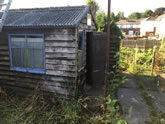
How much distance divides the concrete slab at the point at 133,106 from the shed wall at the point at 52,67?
69.7 inches

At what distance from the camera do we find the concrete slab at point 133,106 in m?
3.88

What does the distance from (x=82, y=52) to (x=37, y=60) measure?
1.78m

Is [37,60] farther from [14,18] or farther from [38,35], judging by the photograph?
[14,18]

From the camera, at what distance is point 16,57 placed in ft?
16.0

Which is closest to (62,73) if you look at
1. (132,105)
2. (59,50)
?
(59,50)

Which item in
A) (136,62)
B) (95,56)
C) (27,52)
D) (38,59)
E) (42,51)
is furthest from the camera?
(136,62)

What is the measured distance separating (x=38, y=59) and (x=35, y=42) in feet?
1.86

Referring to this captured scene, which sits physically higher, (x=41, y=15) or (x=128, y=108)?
(x=41, y=15)

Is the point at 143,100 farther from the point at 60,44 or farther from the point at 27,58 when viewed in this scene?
the point at 27,58

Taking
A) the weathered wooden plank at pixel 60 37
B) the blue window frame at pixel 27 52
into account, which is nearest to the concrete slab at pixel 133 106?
the weathered wooden plank at pixel 60 37

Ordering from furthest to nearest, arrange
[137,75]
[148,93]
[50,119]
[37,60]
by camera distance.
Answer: [137,75] → [148,93] → [37,60] → [50,119]

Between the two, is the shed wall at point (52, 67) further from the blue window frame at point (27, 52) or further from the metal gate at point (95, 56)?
the metal gate at point (95, 56)

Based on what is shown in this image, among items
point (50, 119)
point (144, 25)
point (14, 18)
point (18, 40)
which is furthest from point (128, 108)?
point (144, 25)

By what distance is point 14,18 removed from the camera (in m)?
5.14
